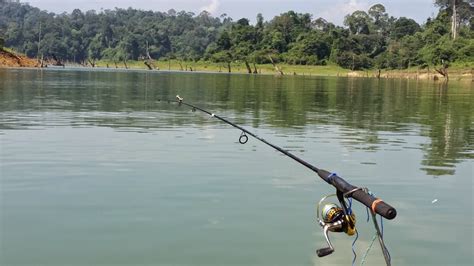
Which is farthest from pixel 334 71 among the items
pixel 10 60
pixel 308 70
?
pixel 10 60

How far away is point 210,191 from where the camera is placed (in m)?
13.1

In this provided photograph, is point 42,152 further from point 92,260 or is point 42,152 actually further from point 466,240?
point 466,240

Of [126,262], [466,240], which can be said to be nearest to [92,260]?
[126,262]

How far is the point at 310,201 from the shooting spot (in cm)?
1252

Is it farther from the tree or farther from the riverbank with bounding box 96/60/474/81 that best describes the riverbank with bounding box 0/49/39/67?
the tree

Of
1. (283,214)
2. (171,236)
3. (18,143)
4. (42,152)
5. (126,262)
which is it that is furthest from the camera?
(18,143)

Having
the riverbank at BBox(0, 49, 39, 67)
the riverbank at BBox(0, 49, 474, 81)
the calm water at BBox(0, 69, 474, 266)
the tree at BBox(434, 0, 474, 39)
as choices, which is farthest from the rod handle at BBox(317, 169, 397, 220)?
the tree at BBox(434, 0, 474, 39)

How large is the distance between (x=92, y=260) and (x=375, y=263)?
4.25 metres

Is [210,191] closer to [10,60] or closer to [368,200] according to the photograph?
[368,200]

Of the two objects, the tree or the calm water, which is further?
the tree

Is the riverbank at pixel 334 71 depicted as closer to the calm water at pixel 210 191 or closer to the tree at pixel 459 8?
the tree at pixel 459 8

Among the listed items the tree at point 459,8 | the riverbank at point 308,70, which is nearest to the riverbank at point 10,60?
the riverbank at point 308,70

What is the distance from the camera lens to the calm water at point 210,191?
941 centimetres

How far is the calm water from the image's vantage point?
30.9 feet
